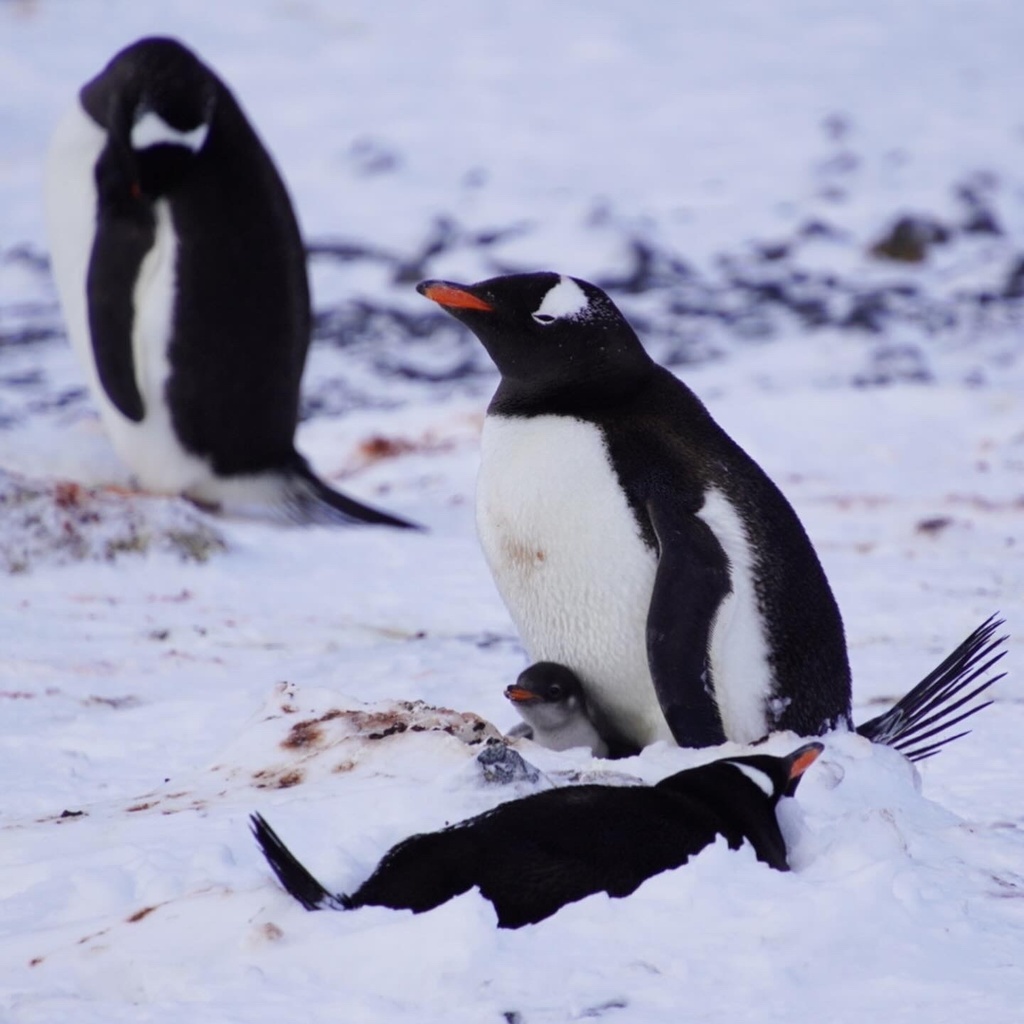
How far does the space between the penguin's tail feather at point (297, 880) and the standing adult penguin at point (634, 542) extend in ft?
2.94

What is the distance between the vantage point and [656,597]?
2.86 metres

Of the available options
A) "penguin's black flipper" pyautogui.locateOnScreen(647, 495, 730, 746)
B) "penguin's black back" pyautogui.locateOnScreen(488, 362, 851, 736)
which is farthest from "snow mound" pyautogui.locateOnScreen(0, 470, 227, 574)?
"penguin's black flipper" pyautogui.locateOnScreen(647, 495, 730, 746)

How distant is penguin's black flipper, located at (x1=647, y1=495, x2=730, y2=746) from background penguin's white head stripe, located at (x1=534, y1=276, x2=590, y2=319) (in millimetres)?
466

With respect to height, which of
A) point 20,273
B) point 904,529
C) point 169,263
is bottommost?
point 20,273

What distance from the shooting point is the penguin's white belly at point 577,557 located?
2.99 metres

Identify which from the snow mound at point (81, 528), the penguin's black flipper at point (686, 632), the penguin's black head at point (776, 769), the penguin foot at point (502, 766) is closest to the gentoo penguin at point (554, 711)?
the penguin's black flipper at point (686, 632)

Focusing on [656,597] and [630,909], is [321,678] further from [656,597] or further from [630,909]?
[630,909]

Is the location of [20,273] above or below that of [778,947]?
below

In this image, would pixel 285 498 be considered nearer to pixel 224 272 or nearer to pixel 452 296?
pixel 224 272

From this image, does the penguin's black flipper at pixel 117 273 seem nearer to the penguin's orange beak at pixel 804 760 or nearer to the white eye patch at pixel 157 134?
the white eye patch at pixel 157 134

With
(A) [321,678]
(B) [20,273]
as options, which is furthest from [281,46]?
(A) [321,678]

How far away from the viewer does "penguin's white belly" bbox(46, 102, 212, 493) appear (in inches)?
218

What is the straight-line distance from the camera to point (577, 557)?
3.01 metres

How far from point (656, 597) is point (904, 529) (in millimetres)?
2862
